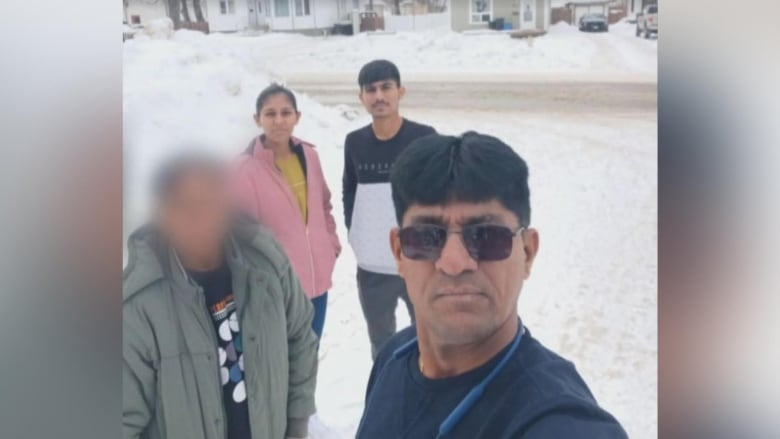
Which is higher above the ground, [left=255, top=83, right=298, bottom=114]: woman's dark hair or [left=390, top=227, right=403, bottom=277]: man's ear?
[left=255, top=83, right=298, bottom=114]: woman's dark hair

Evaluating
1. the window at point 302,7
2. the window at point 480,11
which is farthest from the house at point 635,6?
the window at point 302,7

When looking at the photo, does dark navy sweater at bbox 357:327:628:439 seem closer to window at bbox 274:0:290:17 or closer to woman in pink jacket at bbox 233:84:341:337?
woman in pink jacket at bbox 233:84:341:337

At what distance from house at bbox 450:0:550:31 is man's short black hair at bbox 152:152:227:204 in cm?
82

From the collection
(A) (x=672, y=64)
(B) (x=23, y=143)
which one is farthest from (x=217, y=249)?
(A) (x=672, y=64)

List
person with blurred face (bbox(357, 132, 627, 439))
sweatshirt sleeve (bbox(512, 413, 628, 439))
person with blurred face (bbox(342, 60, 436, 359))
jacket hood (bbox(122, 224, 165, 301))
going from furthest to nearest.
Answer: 1. jacket hood (bbox(122, 224, 165, 301))
2. person with blurred face (bbox(342, 60, 436, 359))
3. person with blurred face (bbox(357, 132, 627, 439))
4. sweatshirt sleeve (bbox(512, 413, 628, 439))

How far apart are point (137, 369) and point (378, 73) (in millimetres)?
1155

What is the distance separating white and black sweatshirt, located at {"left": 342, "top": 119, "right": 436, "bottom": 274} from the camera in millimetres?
2350

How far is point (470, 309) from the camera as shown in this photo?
2.20 metres

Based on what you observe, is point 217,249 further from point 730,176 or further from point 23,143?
point 730,176

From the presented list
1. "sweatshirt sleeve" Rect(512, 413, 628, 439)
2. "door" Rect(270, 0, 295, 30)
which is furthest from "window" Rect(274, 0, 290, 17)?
"sweatshirt sleeve" Rect(512, 413, 628, 439)

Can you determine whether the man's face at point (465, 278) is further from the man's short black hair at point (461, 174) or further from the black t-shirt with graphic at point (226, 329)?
the black t-shirt with graphic at point (226, 329)

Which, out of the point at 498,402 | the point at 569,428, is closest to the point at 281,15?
the point at 498,402

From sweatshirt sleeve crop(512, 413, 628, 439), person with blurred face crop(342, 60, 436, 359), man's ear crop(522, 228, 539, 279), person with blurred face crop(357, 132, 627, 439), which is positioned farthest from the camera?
person with blurred face crop(342, 60, 436, 359)

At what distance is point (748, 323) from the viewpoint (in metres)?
2.26
